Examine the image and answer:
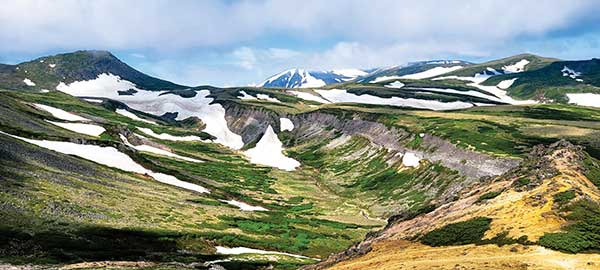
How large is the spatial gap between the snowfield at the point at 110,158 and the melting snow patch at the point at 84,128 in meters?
40.4

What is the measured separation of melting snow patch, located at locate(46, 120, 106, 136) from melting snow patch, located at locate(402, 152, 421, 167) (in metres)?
98.2

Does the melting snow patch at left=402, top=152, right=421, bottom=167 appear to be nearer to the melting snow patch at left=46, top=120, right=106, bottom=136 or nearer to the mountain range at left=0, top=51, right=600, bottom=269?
the mountain range at left=0, top=51, right=600, bottom=269

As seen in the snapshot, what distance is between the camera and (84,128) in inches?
6796

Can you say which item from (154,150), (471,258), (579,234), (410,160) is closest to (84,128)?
(154,150)

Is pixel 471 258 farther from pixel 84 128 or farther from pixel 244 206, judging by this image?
pixel 84 128

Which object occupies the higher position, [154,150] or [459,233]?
[154,150]

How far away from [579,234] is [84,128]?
16280 centimetres

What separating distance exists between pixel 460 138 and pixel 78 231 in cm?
11138

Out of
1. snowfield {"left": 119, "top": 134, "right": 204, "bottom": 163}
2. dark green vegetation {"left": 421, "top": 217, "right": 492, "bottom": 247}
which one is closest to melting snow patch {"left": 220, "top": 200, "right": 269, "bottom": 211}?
snowfield {"left": 119, "top": 134, "right": 204, "bottom": 163}

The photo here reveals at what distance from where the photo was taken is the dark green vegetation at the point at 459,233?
4578 cm

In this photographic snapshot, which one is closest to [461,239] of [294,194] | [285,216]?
[285,216]

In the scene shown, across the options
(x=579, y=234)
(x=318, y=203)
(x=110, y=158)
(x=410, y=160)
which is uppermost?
(x=110, y=158)

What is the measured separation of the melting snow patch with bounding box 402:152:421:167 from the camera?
143875 mm

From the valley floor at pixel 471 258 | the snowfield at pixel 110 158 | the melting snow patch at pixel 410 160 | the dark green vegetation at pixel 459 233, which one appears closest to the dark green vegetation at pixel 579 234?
the valley floor at pixel 471 258
